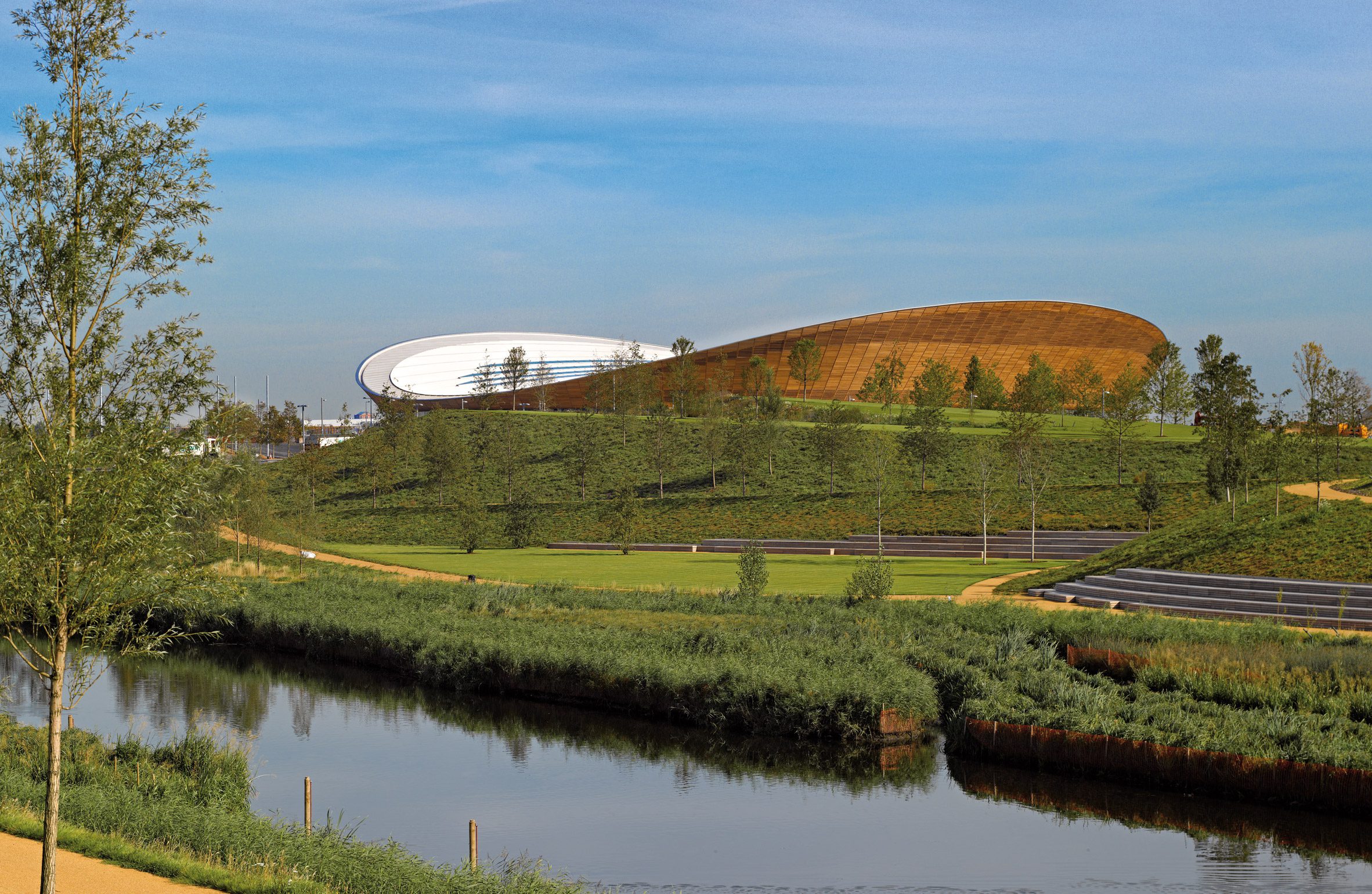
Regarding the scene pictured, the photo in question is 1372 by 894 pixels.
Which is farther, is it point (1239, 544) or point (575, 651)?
point (1239, 544)

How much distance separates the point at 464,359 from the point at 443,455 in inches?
2430

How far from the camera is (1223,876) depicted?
11953mm

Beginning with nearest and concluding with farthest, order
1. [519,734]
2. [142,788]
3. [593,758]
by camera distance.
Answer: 1. [142,788]
2. [593,758]
3. [519,734]

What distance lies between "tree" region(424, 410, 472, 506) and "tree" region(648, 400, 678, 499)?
10822 mm

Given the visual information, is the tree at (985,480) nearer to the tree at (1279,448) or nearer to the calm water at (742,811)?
the tree at (1279,448)

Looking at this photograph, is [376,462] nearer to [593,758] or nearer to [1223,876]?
[593,758]

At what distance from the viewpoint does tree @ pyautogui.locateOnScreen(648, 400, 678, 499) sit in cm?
6046

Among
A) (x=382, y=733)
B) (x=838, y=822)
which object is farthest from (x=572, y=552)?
(x=838, y=822)

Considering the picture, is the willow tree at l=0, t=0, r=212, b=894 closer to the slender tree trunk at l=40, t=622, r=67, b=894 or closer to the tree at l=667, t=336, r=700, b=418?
the slender tree trunk at l=40, t=622, r=67, b=894

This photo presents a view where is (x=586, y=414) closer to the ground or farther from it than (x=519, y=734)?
farther from it

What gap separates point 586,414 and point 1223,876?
62672mm

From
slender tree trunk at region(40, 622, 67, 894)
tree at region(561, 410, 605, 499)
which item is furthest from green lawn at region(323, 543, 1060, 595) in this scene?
slender tree trunk at region(40, 622, 67, 894)

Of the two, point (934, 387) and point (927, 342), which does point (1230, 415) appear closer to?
point (934, 387)

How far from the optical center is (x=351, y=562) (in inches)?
1599
